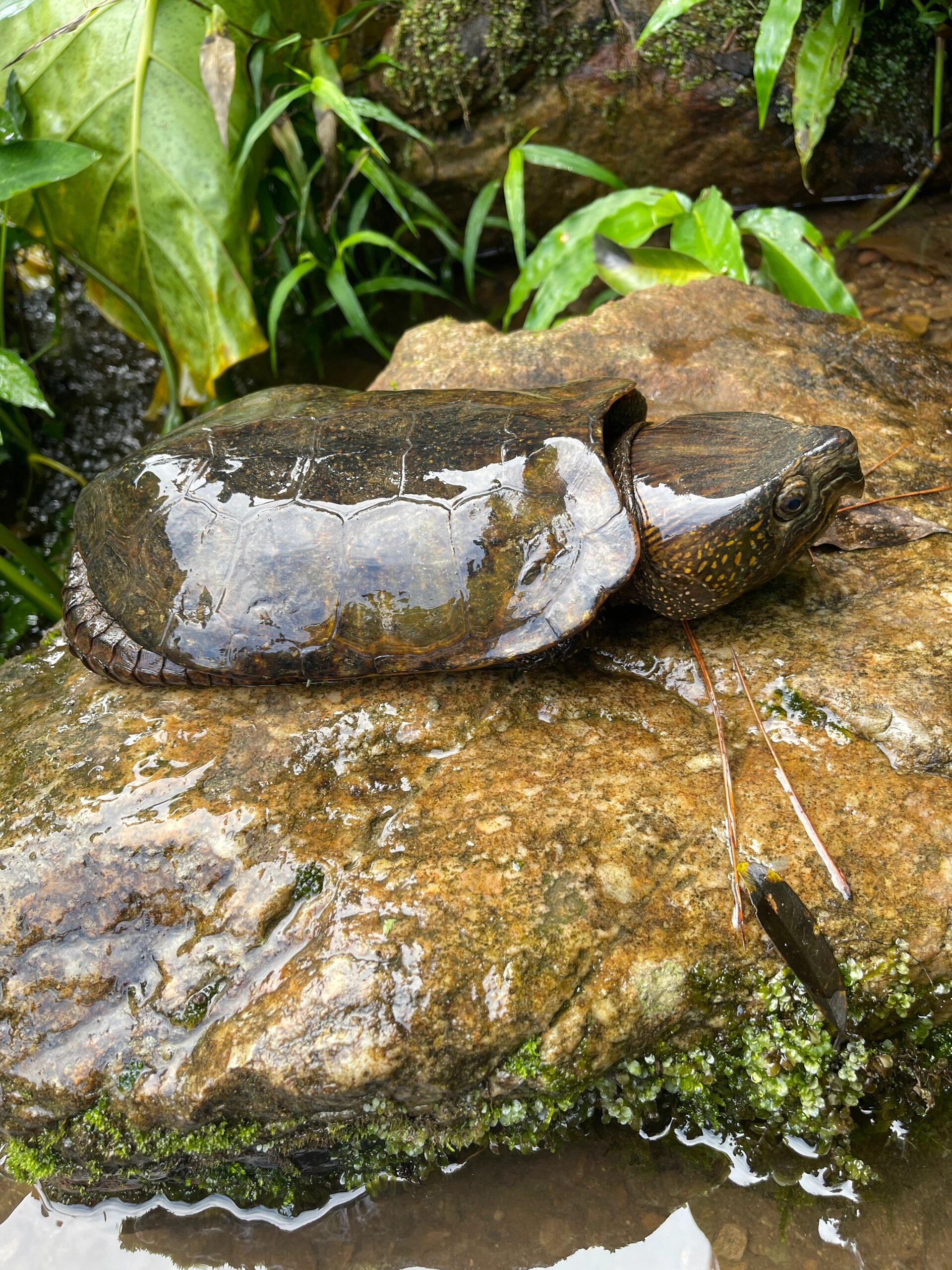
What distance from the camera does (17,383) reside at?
9.75ft

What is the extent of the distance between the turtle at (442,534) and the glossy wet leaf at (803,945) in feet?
2.74

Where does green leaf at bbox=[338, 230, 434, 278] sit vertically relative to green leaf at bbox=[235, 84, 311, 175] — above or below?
below

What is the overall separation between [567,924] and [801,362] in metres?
2.43

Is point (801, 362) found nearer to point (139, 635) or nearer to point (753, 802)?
point (753, 802)

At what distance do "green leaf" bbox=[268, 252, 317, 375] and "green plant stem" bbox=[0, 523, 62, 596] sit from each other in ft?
4.94

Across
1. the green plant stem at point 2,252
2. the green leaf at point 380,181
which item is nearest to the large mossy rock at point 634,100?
the green leaf at point 380,181

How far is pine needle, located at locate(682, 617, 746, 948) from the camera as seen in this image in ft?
6.98

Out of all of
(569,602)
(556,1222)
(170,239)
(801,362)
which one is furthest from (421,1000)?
(170,239)

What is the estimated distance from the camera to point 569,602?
2.44 metres

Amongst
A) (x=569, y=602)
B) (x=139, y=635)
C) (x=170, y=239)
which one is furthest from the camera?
(x=170, y=239)

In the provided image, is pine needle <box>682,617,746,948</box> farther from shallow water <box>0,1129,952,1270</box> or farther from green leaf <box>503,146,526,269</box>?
green leaf <box>503,146,526,269</box>

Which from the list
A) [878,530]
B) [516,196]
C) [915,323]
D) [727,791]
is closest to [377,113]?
[516,196]

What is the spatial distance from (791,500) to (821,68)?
2.89 metres

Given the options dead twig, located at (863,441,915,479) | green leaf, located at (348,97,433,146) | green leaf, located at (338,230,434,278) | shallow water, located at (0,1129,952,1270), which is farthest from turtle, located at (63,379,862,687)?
green leaf, located at (348,97,433,146)
